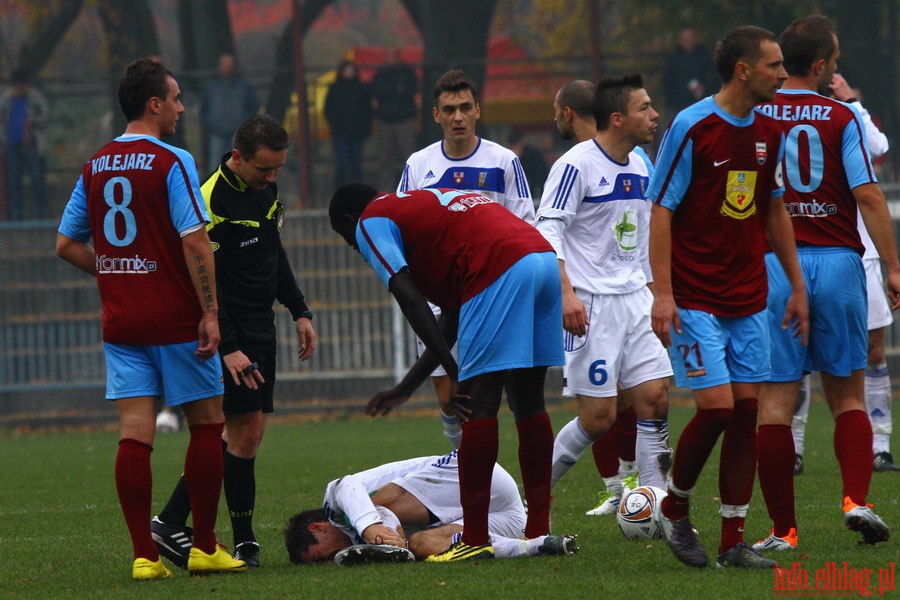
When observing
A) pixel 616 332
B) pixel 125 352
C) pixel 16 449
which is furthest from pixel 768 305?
pixel 16 449

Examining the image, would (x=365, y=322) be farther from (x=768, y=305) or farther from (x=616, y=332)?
(x=768, y=305)

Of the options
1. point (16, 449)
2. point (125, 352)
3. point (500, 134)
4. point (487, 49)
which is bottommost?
point (16, 449)

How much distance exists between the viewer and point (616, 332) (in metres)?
7.63

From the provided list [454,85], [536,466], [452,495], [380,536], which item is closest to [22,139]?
[454,85]

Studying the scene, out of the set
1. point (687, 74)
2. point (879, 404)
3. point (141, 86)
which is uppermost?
point (687, 74)

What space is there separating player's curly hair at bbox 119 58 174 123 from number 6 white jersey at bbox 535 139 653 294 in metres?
2.28

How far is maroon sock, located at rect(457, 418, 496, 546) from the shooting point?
6.21 metres

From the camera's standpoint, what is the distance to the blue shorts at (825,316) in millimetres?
6340

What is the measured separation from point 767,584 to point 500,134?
48.1 feet

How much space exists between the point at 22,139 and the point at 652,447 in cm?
1403

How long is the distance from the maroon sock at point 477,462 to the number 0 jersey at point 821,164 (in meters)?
1.73

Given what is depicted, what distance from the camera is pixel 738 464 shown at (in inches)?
230
